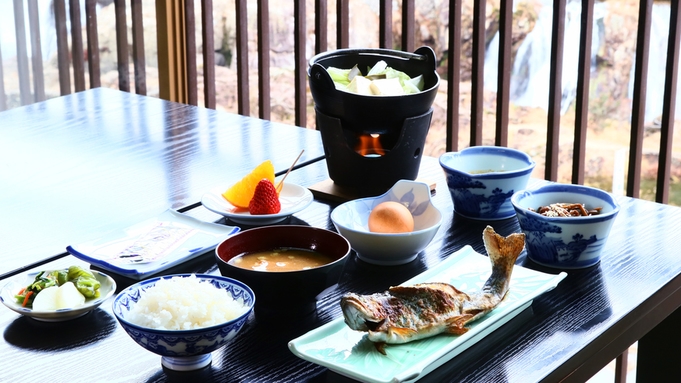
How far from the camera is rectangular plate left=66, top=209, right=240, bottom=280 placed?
109 centimetres

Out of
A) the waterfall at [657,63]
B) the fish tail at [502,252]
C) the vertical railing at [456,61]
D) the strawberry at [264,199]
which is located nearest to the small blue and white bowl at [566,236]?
the fish tail at [502,252]

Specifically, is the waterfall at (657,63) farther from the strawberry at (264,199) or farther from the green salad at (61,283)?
the green salad at (61,283)

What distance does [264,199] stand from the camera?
4.14ft

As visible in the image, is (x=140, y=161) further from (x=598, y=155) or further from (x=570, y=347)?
(x=598, y=155)

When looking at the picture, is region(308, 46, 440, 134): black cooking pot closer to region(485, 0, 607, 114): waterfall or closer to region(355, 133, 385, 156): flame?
region(355, 133, 385, 156): flame

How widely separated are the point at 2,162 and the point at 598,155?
138 inches

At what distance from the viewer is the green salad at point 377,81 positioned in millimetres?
1373

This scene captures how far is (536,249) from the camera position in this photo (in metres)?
1.15

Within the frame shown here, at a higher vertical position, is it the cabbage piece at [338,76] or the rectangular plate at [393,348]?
the cabbage piece at [338,76]

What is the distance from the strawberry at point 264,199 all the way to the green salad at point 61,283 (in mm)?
310

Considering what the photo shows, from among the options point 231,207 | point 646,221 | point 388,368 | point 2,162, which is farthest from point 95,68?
point 388,368

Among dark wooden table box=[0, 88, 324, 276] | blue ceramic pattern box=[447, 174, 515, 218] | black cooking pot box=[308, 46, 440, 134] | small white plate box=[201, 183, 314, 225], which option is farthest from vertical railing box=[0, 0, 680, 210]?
small white plate box=[201, 183, 314, 225]

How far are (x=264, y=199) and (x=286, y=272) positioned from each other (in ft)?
1.11

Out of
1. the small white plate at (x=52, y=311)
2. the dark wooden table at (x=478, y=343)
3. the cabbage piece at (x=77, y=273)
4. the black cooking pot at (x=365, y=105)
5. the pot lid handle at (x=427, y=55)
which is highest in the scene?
the pot lid handle at (x=427, y=55)
